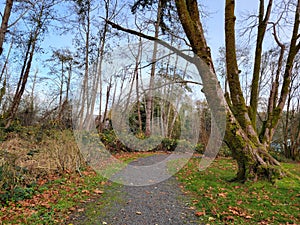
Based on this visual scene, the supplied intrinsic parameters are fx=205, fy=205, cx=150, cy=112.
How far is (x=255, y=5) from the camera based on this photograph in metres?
6.62

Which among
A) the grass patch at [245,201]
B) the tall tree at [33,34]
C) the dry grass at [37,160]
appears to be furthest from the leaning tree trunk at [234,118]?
the tall tree at [33,34]

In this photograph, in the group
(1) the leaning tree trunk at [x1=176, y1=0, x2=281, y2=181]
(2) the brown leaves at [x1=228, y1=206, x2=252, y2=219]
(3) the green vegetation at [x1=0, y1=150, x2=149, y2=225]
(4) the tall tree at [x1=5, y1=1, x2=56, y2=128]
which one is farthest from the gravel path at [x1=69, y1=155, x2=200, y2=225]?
(4) the tall tree at [x1=5, y1=1, x2=56, y2=128]

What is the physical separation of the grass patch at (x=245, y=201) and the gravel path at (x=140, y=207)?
0.25 meters

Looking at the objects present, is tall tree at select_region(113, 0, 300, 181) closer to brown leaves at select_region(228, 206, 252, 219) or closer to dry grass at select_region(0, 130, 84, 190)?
brown leaves at select_region(228, 206, 252, 219)

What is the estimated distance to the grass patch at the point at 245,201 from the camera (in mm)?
2486

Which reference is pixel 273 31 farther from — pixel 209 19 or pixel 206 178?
pixel 206 178

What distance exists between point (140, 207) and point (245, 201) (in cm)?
154

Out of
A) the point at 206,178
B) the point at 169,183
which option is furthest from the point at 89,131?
the point at 206,178

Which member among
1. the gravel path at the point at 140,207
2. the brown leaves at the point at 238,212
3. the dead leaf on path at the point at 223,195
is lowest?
the gravel path at the point at 140,207

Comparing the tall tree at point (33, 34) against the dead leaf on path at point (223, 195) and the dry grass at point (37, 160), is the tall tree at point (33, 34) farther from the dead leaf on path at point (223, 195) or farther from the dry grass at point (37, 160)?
the dead leaf on path at point (223, 195)

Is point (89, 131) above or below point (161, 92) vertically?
below

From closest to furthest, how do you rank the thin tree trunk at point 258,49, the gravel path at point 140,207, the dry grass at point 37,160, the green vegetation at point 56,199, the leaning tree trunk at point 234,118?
the green vegetation at point 56,199, the gravel path at point 140,207, the dry grass at point 37,160, the leaning tree trunk at point 234,118, the thin tree trunk at point 258,49

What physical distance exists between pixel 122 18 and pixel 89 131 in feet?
15.2

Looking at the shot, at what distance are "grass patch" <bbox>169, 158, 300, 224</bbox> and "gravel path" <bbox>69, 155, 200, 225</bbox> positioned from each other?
10.0 inches
